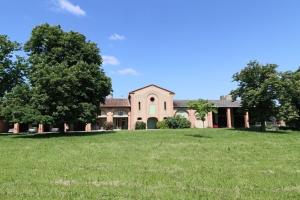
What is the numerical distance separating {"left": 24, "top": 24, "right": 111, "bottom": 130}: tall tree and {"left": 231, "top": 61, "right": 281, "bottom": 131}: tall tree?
1602cm

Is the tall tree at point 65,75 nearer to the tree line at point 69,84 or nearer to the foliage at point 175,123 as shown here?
the tree line at point 69,84

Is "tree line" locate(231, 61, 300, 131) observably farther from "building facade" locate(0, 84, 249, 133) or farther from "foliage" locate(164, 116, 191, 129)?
"building facade" locate(0, 84, 249, 133)

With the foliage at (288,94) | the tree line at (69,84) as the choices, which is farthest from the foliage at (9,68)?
the foliage at (288,94)

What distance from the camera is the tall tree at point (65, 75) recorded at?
34781 millimetres

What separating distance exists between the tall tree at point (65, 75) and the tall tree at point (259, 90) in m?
16.0

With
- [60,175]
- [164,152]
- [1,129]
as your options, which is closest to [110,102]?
[1,129]

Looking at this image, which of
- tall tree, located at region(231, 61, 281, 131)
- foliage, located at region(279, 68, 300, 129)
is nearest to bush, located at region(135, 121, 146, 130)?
tall tree, located at region(231, 61, 281, 131)

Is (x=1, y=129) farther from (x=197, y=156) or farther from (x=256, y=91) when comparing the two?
(x=197, y=156)

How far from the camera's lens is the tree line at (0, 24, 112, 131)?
3469 centimetres

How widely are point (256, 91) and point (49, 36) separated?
77.1 ft

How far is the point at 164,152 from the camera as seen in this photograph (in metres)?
20.5

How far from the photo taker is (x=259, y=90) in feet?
137

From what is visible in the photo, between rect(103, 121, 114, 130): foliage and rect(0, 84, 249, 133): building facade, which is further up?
rect(0, 84, 249, 133): building facade

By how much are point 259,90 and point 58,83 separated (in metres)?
22.0
